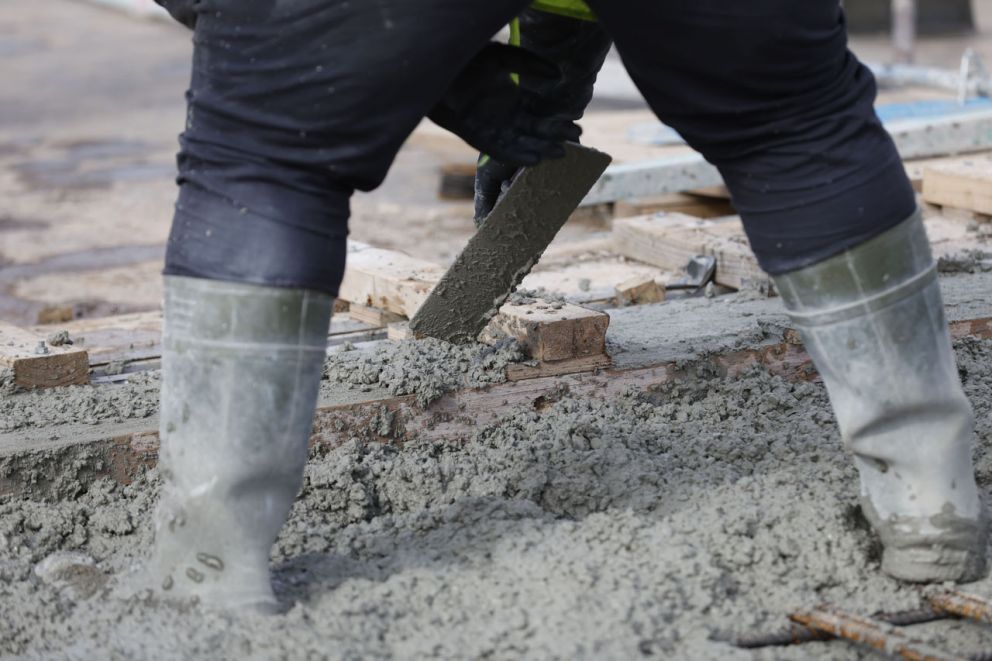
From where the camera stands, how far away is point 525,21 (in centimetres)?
238

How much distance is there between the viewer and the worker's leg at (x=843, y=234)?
170cm

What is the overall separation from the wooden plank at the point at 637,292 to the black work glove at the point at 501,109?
1.46m

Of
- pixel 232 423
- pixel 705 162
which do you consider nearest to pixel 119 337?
pixel 232 423

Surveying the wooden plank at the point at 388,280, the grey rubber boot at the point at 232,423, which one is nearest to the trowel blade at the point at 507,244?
the wooden plank at the point at 388,280

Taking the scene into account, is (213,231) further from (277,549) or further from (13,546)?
(13,546)

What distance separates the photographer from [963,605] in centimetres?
176

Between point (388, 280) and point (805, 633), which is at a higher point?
point (805, 633)

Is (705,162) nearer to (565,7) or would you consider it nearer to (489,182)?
(489,182)

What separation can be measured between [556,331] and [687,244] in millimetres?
1305

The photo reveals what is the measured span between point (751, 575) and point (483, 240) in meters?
0.88

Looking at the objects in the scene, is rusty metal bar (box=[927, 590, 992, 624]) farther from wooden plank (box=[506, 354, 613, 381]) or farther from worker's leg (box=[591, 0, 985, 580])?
wooden plank (box=[506, 354, 613, 381])

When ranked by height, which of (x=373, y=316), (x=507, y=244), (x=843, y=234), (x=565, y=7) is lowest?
(x=373, y=316)

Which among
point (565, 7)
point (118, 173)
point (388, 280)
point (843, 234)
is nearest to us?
point (843, 234)

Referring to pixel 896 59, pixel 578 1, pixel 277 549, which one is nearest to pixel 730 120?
pixel 578 1
